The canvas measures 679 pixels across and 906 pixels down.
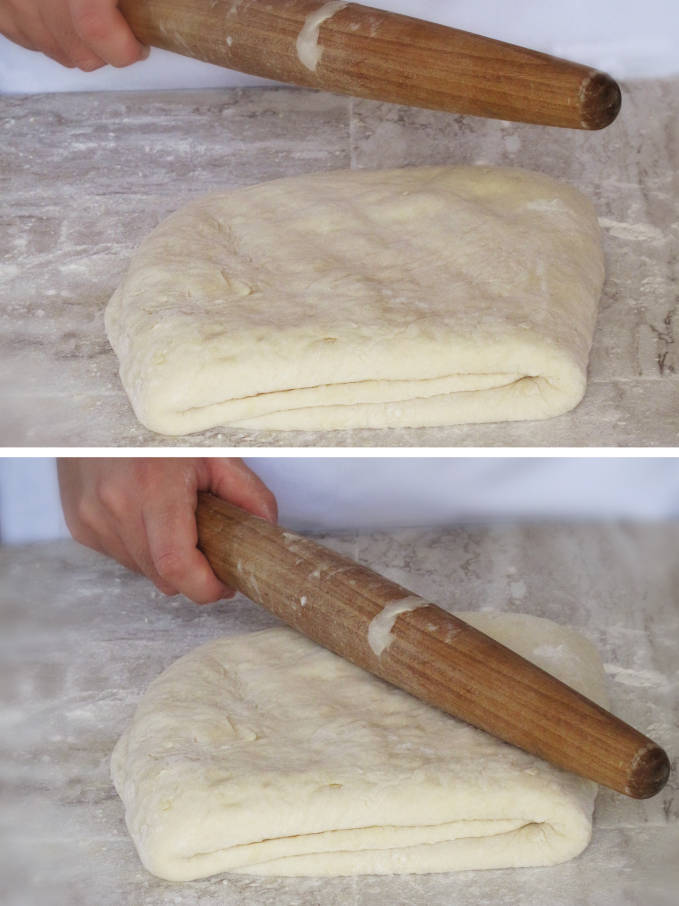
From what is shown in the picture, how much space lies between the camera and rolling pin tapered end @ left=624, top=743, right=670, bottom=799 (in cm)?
134

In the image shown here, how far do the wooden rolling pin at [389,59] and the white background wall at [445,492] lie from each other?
0.71 meters

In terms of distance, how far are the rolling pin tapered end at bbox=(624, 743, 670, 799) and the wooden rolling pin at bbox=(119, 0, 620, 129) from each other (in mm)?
662

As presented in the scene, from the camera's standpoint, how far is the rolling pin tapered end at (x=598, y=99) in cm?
141

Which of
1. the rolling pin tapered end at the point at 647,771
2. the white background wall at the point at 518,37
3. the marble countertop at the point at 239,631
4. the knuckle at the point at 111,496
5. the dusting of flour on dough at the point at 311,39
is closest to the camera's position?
the rolling pin tapered end at the point at 647,771

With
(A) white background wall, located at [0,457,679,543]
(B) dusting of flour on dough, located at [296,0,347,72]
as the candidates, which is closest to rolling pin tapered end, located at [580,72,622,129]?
(B) dusting of flour on dough, located at [296,0,347,72]

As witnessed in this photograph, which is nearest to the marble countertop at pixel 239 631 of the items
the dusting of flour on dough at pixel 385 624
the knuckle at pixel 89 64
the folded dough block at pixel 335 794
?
the folded dough block at pixel 335 794

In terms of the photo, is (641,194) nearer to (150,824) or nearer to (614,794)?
(614,794)

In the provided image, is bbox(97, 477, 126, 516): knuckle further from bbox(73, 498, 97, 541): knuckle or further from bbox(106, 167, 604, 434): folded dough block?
bbox(106, 167, 604, 434): folded dough block

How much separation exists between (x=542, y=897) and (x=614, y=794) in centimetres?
19

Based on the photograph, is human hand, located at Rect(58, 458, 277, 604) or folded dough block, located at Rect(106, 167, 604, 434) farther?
human hand, located at Rect(58, 458, 277, 604)

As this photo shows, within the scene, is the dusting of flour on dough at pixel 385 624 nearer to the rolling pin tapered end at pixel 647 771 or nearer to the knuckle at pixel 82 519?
the rolling pin tapered end at pixel 647 771

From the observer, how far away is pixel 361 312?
1.44m

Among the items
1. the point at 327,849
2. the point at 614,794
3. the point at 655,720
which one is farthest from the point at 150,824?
the point at 655,720

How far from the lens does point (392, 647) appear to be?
5.03ft
